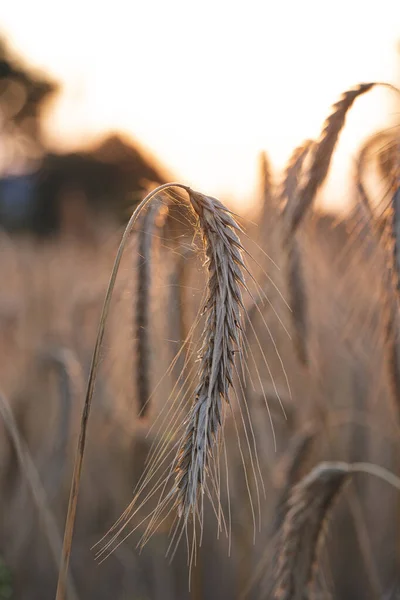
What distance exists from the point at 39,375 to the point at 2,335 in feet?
1.94

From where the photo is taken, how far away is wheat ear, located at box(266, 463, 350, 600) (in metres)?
1.31

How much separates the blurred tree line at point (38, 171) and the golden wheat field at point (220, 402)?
26.1 ft

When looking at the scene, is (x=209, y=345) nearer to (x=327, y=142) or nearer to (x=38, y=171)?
(x=327, y=142)

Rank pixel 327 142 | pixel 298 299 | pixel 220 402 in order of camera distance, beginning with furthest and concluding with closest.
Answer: pixel 298 299, pixel 327 142, pixel 220 402

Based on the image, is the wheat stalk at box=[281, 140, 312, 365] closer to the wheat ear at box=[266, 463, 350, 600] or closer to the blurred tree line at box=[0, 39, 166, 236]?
the wheat ear at box=[266, 463, 350, 600]

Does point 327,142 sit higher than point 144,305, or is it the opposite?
point 327,142

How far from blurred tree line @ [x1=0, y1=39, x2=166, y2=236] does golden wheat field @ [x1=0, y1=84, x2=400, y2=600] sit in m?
7.97

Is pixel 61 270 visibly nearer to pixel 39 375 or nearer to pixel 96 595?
pixel 39 375

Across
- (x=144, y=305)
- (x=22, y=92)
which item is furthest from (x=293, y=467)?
(x=22, y=92)

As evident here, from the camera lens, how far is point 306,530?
1.32 metres

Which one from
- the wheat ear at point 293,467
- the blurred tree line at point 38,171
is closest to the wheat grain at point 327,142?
the wheat ear at point 293,467

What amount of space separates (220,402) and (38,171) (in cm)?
1731

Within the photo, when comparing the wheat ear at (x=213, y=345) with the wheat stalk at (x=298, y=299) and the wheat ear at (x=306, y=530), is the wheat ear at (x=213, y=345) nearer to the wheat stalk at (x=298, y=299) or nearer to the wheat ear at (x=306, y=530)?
the wheat ear at (x=306, y=530)

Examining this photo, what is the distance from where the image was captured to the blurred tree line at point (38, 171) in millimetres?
18609
